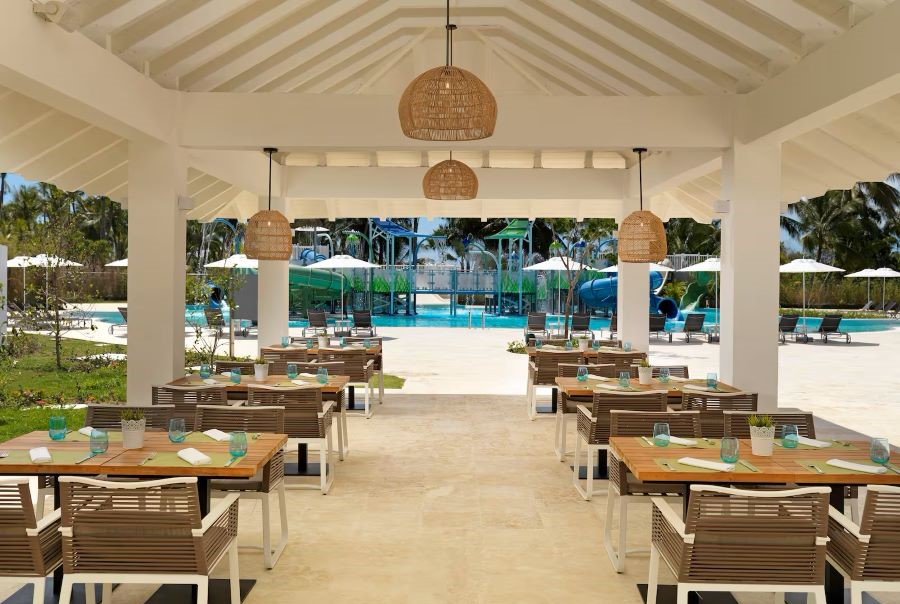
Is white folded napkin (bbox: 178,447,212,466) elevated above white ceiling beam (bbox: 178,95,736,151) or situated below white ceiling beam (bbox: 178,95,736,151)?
below

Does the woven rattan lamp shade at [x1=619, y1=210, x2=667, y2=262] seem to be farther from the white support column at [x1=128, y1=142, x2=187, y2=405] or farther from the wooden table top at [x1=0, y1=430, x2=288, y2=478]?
the wooden table top at [x1=0, y1=430, x2=288, y2=478]

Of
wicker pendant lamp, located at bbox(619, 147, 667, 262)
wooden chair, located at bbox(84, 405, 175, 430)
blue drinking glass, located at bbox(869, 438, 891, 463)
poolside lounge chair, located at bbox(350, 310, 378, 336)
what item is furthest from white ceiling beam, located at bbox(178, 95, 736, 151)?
poolside lounge chair, located at bbox(350, 310, 378, 336)

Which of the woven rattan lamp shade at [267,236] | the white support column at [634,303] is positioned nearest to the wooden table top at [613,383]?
the woven rattan lamp shade at [267,236]

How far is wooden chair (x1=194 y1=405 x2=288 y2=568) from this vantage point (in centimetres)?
494

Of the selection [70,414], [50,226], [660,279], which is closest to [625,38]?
[70,414]

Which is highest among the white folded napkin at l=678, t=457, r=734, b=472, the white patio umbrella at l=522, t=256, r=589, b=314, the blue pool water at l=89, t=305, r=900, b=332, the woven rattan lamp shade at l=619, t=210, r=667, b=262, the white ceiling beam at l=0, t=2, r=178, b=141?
the white ceiling beam at l=0, t=2, r=178, b=141

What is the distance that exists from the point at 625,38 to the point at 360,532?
5.50 metres

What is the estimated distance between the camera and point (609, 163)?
14.2 m

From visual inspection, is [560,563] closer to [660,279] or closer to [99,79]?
[99,79]

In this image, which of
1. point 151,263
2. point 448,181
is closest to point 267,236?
point 151,263

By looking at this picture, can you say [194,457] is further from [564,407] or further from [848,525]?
[564,407]

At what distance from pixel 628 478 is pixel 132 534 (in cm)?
293

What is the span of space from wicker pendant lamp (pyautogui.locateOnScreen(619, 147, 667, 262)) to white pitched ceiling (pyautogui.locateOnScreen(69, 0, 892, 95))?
1.28 metres

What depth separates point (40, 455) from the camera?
4.32m
